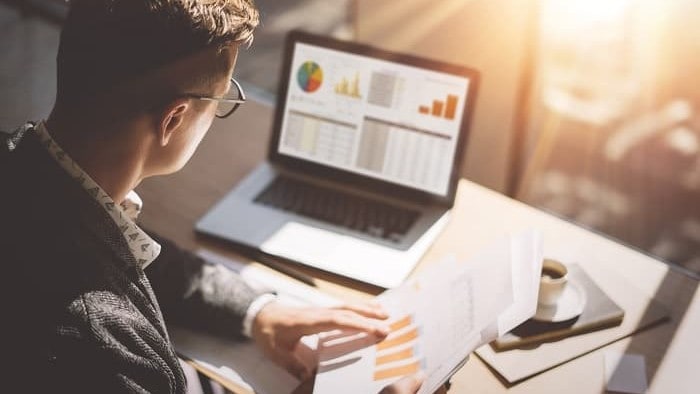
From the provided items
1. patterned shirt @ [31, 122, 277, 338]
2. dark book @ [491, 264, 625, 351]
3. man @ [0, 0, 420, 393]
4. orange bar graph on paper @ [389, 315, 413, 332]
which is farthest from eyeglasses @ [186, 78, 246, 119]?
dark book @ [491, 264, 625, 351]

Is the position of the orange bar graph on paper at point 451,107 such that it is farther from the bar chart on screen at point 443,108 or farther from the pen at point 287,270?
the pen at point 287,270

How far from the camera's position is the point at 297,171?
1555 mm

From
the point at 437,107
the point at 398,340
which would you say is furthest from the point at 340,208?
the point at 398,340

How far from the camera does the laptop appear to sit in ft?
4.57

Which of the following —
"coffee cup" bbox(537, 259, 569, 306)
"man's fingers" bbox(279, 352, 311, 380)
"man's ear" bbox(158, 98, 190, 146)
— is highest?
"man's ear" bbox(158, 98, 190, 146)

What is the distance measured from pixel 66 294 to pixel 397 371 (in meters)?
0.48

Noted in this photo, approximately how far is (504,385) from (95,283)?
625mm

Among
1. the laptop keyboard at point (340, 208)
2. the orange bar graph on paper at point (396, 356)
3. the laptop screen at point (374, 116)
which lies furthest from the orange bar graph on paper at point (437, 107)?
the orange bar graph on paper at point (396, 356)

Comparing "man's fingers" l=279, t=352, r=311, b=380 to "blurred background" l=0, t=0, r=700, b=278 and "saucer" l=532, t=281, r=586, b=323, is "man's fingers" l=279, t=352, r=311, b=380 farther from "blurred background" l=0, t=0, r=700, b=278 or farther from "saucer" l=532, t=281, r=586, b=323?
"blurred background" l=0, t=0, r=700, b=278

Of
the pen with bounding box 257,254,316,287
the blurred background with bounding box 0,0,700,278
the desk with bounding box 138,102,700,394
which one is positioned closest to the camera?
the desk with bounding box 138,102,700,394

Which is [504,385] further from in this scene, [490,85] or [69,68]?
[490,85]

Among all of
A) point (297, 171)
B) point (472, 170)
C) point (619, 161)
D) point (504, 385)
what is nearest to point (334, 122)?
point (297, 171)

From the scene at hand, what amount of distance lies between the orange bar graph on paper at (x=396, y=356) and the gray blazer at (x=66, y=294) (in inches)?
12.3

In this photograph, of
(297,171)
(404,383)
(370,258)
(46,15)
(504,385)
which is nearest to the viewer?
(404,383)
